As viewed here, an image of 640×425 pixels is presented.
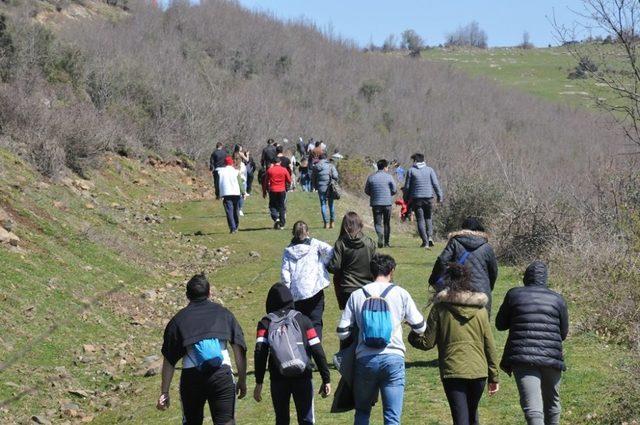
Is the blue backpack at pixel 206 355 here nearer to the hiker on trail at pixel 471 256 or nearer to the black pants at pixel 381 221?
the hiker on trail at pixel 471 256

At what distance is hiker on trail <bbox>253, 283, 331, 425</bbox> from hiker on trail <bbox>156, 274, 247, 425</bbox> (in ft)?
0.90

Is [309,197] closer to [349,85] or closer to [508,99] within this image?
[349,85]

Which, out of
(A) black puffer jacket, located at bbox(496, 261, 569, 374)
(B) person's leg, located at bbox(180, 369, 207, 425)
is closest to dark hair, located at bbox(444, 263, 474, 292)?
(A) black puffer jacket, located at bbox(496, 261, 569, 374)

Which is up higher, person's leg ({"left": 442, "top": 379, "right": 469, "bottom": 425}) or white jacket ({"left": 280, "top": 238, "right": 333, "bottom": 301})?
white jacket ({"left": 280, "top": 238, "right": 333, "bottom": 301})

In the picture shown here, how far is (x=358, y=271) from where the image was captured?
412 inches

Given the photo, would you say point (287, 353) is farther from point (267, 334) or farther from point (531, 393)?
point (531, 393)

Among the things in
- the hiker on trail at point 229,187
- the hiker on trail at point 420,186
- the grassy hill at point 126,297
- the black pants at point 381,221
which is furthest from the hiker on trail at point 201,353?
the hiker on trail at point 229,187

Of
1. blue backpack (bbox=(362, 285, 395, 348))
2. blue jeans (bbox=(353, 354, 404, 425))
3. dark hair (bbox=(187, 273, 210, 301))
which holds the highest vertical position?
dark hair (bbox=(187, 273, 210, 301))

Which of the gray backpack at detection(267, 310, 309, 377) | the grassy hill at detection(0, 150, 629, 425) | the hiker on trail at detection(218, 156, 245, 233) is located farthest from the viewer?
the hiker on trail at detection(218, 156, 245, 233)

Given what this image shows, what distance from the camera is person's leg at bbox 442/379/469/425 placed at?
7859mm

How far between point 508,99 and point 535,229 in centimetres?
8352

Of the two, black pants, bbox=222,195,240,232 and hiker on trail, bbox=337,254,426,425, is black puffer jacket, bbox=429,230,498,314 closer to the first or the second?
hiker on trail, bbox=337,254,426,425

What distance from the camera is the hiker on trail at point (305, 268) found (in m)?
10.5

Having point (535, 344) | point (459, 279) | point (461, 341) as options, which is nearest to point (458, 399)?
point (461, 341)
